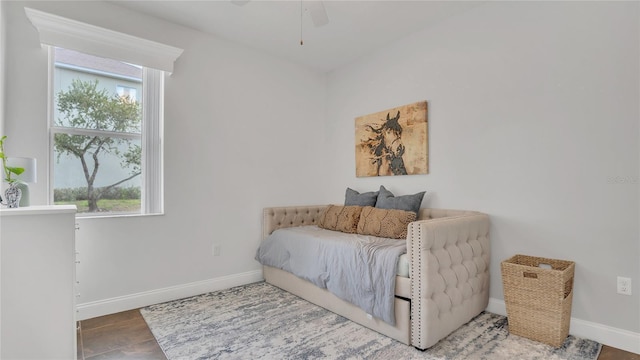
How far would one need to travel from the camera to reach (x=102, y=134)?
2678 mm

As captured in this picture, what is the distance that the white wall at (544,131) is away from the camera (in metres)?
2.05

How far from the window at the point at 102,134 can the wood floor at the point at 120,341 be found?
0.89 meters

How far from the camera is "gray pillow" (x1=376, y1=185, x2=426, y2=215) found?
2918mm

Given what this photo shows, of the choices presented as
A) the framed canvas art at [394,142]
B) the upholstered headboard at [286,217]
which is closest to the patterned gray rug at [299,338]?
the upholstered headboard at [286,217]

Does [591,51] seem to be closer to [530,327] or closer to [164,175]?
[530,327]

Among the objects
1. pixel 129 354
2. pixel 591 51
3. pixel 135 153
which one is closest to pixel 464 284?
pixel 591 51

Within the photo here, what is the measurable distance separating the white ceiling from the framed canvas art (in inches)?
30.5

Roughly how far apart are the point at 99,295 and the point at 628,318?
12.5 feet

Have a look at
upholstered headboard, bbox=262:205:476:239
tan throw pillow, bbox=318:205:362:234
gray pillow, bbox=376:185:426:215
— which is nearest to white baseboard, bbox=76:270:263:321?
upholstered headboard, bbox=262:205:476:239

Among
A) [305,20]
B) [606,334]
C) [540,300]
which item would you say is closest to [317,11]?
[305,20]

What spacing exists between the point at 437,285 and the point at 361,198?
148 centimetres

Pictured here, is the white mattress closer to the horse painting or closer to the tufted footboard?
the tufted footboard

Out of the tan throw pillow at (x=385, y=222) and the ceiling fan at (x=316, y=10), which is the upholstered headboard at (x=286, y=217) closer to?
→ the tan throw pillow at (x=385, y=222)

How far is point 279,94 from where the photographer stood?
148 inches
